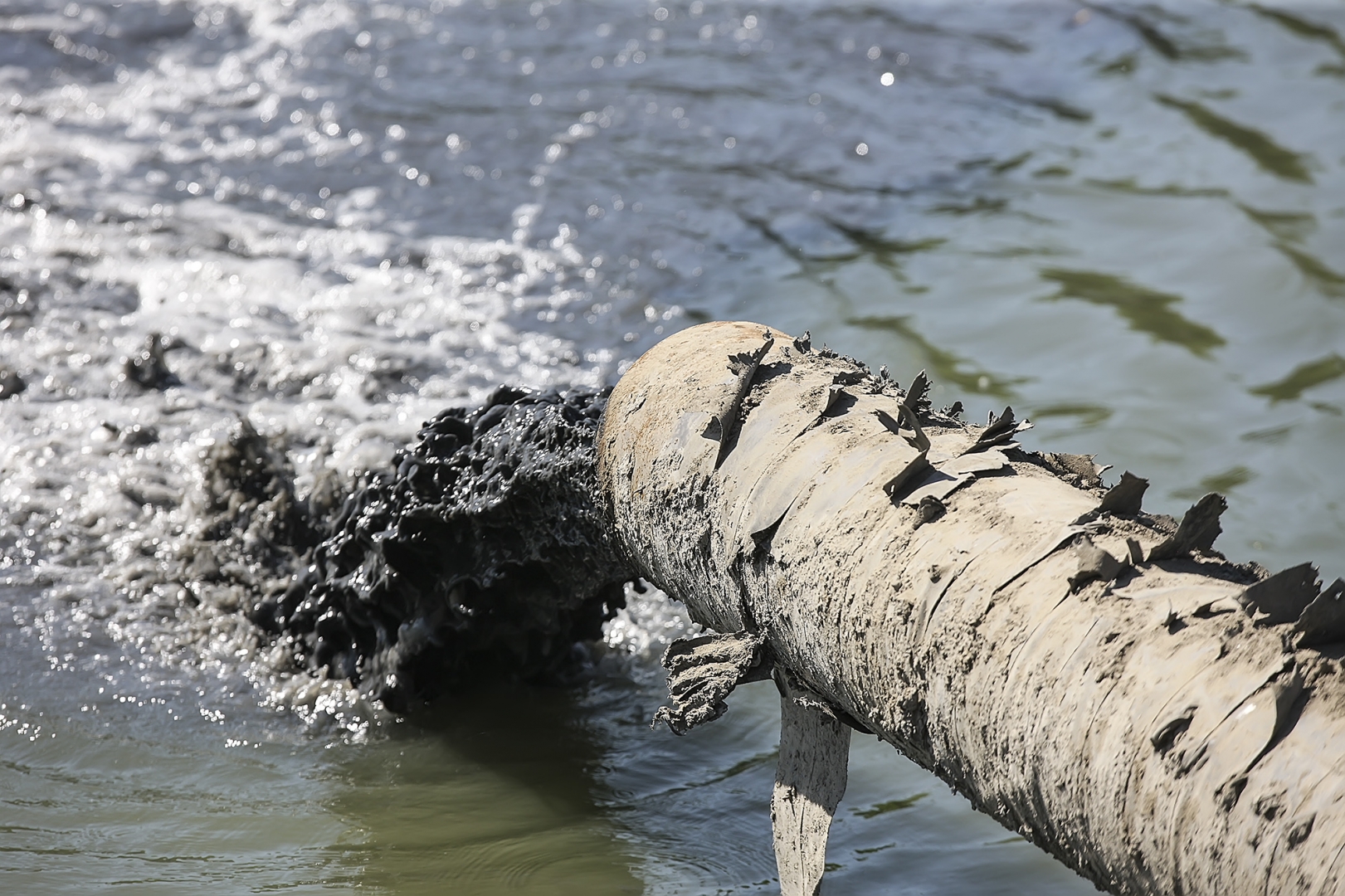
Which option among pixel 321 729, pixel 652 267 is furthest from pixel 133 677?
pixel 652 267

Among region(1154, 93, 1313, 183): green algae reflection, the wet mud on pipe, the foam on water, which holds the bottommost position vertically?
the foam on water

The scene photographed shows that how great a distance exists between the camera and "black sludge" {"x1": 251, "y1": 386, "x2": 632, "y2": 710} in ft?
9.00

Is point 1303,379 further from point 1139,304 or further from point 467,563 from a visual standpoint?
point 467,563

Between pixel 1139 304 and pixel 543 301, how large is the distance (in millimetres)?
2510

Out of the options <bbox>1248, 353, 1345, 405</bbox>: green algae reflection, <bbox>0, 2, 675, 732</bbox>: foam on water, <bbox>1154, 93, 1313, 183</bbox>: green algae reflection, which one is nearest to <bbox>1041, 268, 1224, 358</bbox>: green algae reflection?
<bbox>1248, 353, 1345, 405</bbox>: green algae reflection

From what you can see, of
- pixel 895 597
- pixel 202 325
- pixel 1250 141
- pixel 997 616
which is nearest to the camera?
pixel 997 616

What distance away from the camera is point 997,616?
1.60 meters

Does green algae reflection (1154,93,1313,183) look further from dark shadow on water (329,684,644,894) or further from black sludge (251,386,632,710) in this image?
dark shadow on water (329,684,644,894)

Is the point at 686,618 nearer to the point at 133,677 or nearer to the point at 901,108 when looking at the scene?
the point at 133,677

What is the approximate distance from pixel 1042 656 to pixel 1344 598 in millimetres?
353

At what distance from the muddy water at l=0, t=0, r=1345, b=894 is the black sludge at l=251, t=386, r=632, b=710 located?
0.13 m

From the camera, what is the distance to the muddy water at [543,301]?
271 cm

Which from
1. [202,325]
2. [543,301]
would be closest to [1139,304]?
[543,301]

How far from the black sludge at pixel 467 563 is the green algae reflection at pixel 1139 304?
2.76 meters
